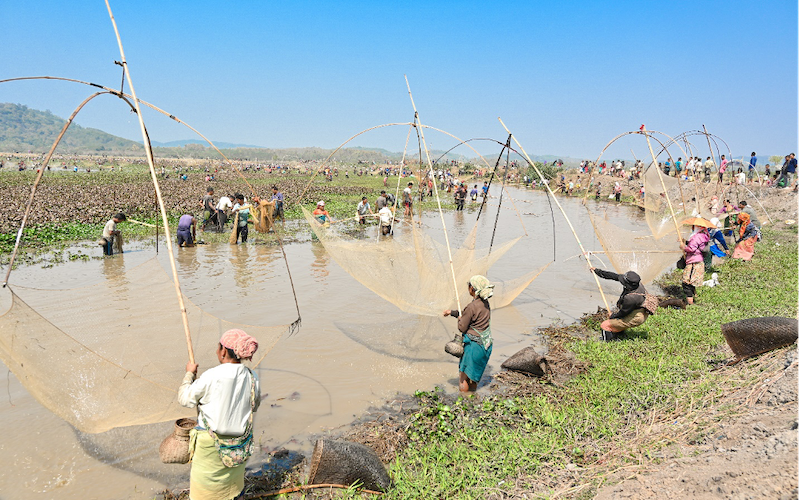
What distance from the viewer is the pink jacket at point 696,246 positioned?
6578 mm

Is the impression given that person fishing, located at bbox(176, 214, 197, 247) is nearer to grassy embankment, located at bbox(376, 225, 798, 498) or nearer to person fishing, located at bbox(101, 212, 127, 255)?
person fishing, located at bbox(101, 212, 127, 255)

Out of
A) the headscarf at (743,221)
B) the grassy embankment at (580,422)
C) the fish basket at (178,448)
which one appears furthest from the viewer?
the headscarf at (743,221)

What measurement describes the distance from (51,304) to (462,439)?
4488 mm

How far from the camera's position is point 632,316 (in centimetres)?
516

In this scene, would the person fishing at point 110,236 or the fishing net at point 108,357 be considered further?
the person fishing at point 110,236

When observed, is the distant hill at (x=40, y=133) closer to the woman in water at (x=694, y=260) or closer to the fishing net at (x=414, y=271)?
the fishing net at (x=414, y=271)

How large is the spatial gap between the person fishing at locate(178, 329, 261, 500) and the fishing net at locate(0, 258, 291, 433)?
2.27 feet

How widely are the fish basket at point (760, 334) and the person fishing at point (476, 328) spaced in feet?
6.61

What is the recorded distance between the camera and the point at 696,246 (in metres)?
6.64

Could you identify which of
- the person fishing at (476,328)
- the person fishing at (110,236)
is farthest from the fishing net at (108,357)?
the person fishing at (110,236)


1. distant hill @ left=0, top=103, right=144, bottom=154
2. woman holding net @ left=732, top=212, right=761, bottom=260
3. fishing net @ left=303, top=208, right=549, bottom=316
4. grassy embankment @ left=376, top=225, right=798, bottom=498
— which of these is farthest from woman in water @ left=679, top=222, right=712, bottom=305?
distant hill @ left=0, top=103, right=144, bottom=154

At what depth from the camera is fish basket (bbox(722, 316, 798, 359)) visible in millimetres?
3537

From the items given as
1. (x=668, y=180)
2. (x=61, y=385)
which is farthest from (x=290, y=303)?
(x=668, y=180)

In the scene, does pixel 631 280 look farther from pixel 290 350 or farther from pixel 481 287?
pixel 290 350
